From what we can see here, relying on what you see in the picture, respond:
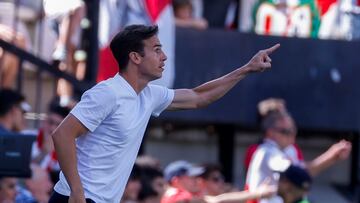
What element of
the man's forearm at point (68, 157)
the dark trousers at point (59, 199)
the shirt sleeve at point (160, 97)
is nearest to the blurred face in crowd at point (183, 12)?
the shirt sleeve at point (160, 97)

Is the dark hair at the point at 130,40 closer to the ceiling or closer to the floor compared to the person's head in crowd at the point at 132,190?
closer to the ceiling

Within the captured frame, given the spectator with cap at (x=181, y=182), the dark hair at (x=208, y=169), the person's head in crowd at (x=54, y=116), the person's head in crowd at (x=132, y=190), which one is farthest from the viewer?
the person's head in crowd at (x=54, y=116)

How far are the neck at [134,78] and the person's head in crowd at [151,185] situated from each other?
3215mm

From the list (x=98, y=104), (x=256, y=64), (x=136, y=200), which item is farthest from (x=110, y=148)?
(x=136, y=200)

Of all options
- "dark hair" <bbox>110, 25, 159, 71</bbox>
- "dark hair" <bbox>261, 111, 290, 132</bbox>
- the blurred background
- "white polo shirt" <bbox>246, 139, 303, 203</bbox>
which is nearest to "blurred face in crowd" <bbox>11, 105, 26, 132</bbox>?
the blurred background

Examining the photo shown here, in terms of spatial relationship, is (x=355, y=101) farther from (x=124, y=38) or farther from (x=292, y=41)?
(x=124, y=38)

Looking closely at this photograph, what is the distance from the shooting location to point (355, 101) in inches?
544

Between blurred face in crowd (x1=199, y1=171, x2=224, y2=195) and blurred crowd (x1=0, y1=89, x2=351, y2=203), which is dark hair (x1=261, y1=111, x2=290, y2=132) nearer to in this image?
blurred crowd (x1=0, y1=89, x2=351, y2=203)

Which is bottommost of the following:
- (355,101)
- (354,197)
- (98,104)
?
(354,197)

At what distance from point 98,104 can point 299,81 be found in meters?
5.90

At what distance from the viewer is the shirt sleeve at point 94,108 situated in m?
8.00

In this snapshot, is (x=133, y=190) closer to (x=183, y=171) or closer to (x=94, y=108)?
(x=183, y=171)

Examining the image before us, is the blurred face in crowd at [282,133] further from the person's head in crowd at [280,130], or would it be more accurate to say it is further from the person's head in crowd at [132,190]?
the person's head in crowd at [132,190]

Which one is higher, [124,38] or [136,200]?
[124,38]
